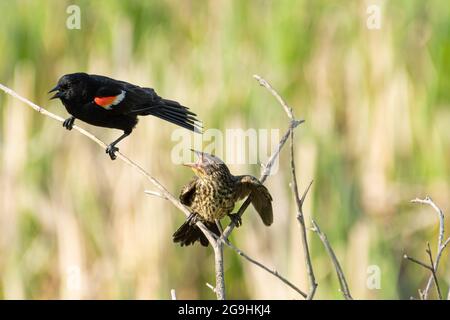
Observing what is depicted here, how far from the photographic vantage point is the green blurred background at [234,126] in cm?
532

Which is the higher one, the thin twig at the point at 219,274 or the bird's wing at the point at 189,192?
the bird's wing at the point at 189,192

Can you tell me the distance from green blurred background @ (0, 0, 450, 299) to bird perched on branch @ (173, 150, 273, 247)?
6.50 feet

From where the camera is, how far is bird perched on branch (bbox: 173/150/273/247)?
3010 mm

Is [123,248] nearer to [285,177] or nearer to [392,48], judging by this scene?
[285,177]

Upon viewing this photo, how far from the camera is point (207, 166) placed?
3.21m

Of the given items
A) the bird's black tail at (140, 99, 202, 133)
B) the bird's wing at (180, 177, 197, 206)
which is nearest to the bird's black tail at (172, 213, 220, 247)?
the bird's wing at (180, 177, 197, 206)

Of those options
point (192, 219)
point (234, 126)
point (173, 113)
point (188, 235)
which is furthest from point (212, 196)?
point (234, 126)

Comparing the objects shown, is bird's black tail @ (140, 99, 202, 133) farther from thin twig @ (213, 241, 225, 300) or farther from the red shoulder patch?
thin twig @ (213, 241, 225, 300)

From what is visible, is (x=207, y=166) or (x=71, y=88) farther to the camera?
(x=71, y=88)

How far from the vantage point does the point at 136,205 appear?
537 cm

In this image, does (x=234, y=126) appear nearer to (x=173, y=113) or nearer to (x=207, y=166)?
(x=173, y=113)

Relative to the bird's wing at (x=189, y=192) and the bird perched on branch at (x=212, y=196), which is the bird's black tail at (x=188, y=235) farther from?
the bird's wing at (x=189, y=192)

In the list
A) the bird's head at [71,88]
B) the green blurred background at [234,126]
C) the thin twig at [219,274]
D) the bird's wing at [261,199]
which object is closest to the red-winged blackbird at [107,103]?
the bird's head at [71,88]

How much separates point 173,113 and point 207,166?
492 mm
